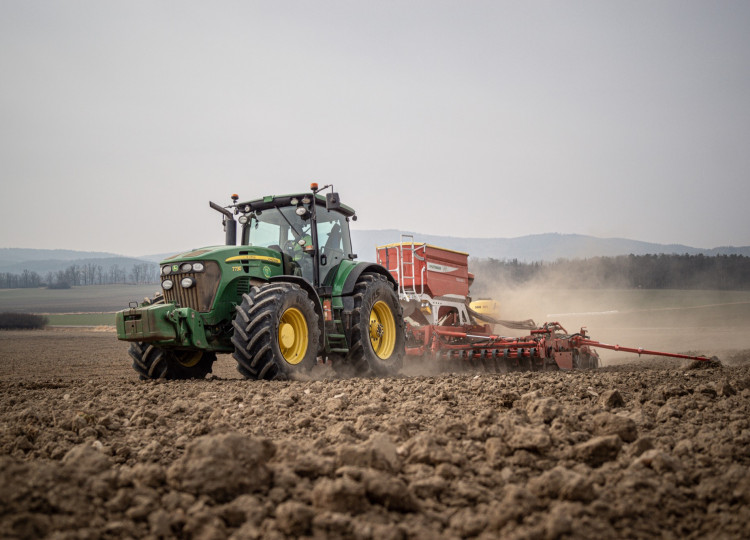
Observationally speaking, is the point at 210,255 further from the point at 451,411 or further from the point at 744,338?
the point at 744,338

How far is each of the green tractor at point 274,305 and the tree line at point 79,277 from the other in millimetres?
76394

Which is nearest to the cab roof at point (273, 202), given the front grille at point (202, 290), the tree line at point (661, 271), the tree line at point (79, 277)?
the front grille at point (202, 290)

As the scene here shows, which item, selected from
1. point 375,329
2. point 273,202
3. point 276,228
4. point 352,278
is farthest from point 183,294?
point 375,329

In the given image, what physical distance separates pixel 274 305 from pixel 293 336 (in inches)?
30.4

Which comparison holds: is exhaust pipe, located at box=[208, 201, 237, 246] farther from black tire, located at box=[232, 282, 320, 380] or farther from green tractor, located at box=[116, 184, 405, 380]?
black tire, located at box=[232, 282, 320, 380]

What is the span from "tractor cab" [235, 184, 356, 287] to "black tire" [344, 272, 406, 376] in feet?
1.99

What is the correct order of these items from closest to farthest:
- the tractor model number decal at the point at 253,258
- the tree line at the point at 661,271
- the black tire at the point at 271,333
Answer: the black tire at the point at 271,333 < the tractor model number decal at the point at 253,258 < the tree line at the point at 661,271

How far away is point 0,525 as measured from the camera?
201cm

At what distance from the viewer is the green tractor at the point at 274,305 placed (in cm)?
680

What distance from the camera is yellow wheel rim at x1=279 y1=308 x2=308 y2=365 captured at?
23.8ft

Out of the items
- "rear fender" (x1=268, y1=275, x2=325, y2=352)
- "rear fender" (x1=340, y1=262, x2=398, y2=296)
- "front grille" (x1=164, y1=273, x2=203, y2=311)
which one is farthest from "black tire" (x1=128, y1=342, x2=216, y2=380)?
"rear fender" (x1=340, y1=262, x2=398, y2=296)

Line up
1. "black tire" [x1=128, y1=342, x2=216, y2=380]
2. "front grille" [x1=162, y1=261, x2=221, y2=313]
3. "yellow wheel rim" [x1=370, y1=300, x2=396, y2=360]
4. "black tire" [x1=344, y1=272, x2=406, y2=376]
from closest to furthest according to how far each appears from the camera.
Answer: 1. "front grille" [x1=162, y1=261, x2=221, y2=313]
2. "black tire" [x1=128, y1=342, x2=216, y2=380]
3. "black tire" [x1=344, y1=272, x2=406, y2=376]
4. "yellow wheel rim" [x1=370, y1=300, x2=396, y2=360]

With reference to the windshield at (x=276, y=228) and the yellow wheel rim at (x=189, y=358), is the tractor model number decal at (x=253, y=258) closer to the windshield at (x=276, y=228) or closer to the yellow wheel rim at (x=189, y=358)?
the windshield at (x=276, y=228)

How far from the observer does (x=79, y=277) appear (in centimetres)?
8525
